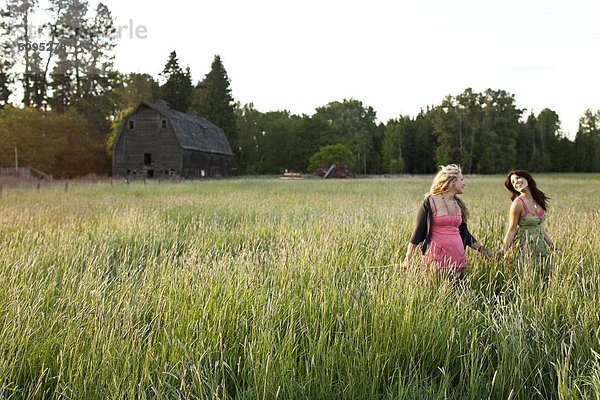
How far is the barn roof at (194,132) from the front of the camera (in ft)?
145

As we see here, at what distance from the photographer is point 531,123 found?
88125 millimetres

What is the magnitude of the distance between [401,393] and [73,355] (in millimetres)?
1894

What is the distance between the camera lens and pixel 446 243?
4.54 meters

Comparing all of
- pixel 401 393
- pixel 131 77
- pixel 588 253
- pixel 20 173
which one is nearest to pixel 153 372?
pixel 401 393

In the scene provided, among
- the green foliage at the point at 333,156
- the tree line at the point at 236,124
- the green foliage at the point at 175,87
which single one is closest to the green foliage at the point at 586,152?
the tree line at the point at 236,124

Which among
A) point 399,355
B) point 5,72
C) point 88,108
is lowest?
point 399,355

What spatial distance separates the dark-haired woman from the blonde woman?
759 millimetres

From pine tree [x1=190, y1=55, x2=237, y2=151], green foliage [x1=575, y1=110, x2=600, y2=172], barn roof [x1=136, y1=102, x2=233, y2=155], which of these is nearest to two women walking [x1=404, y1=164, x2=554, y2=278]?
barn roof [x1=136, y1=102, x2=233, y2=155]

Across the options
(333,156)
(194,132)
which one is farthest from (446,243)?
(333,156)

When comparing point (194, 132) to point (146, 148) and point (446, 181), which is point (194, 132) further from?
point (446, 181)

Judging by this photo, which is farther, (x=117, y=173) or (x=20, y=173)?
(x=117, y=173)

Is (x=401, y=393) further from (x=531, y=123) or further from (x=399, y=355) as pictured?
(x=531, y=123)

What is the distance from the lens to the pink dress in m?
4.52

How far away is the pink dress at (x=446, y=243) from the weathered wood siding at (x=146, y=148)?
42346mm
